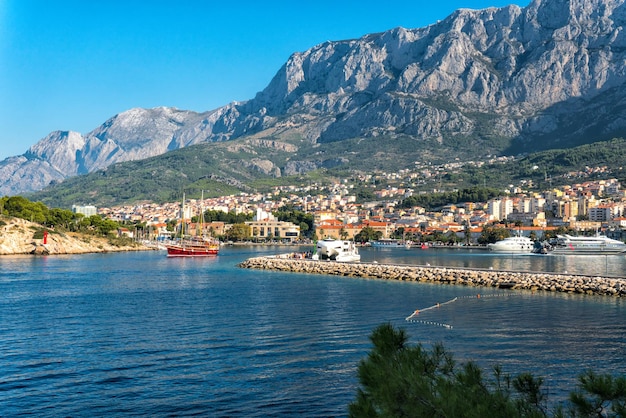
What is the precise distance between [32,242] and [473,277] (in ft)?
190

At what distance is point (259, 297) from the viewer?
37.9m

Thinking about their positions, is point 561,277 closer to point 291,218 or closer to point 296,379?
point 296,379

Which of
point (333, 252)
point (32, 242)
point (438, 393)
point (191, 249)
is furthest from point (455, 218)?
point (438, 393)

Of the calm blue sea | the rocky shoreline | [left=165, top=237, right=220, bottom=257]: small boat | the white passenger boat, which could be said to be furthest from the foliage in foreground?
the white passenger boat

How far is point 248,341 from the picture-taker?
A: 23.7 meters

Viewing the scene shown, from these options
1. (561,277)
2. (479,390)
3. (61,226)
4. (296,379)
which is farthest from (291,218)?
(479,390)

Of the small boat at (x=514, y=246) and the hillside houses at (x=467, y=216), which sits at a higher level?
the hillside houses at (x=467, y=216)

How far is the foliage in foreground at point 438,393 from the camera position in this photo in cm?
734

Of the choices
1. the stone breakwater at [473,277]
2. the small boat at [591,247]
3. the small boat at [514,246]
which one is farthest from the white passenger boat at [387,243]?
the stone breakwater at [473,277]

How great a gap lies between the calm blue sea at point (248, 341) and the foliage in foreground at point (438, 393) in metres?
7.69

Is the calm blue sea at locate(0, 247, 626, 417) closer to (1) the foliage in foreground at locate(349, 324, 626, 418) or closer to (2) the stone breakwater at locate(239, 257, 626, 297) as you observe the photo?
(2) the stone breakwater at locate(239, 257, 626, 297)

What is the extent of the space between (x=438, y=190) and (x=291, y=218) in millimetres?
56919

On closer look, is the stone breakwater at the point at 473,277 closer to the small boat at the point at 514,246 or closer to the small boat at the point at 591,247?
the small boat at the point at 514,246

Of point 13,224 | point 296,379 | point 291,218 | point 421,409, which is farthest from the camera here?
point 291,218
